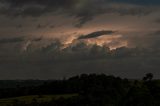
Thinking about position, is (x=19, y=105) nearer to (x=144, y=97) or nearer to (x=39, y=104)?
(x=39, y=104)

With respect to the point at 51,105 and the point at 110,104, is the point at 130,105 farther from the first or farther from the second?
the point at 51,105

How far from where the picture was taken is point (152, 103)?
18938cm

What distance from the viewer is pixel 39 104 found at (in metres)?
200

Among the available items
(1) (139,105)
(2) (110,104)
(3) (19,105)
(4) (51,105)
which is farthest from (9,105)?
(1) (139,105)

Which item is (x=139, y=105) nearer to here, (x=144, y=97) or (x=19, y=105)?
Answer: (x=144, y=97)

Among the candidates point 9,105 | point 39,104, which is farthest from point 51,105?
point 9,105

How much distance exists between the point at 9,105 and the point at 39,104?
1318 centimetres

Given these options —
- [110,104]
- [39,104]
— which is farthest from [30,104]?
[110,104]

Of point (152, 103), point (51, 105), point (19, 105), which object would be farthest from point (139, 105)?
point (19, 105)

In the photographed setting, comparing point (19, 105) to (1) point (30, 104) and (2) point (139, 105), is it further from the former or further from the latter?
(2) point (139, 105)

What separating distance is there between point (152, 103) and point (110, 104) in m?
19.7

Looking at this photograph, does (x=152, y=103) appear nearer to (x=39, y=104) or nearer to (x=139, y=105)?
(x=139, y=105)

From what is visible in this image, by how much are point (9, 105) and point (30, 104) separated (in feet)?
30.6

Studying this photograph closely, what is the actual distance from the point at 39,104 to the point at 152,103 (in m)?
49.2
